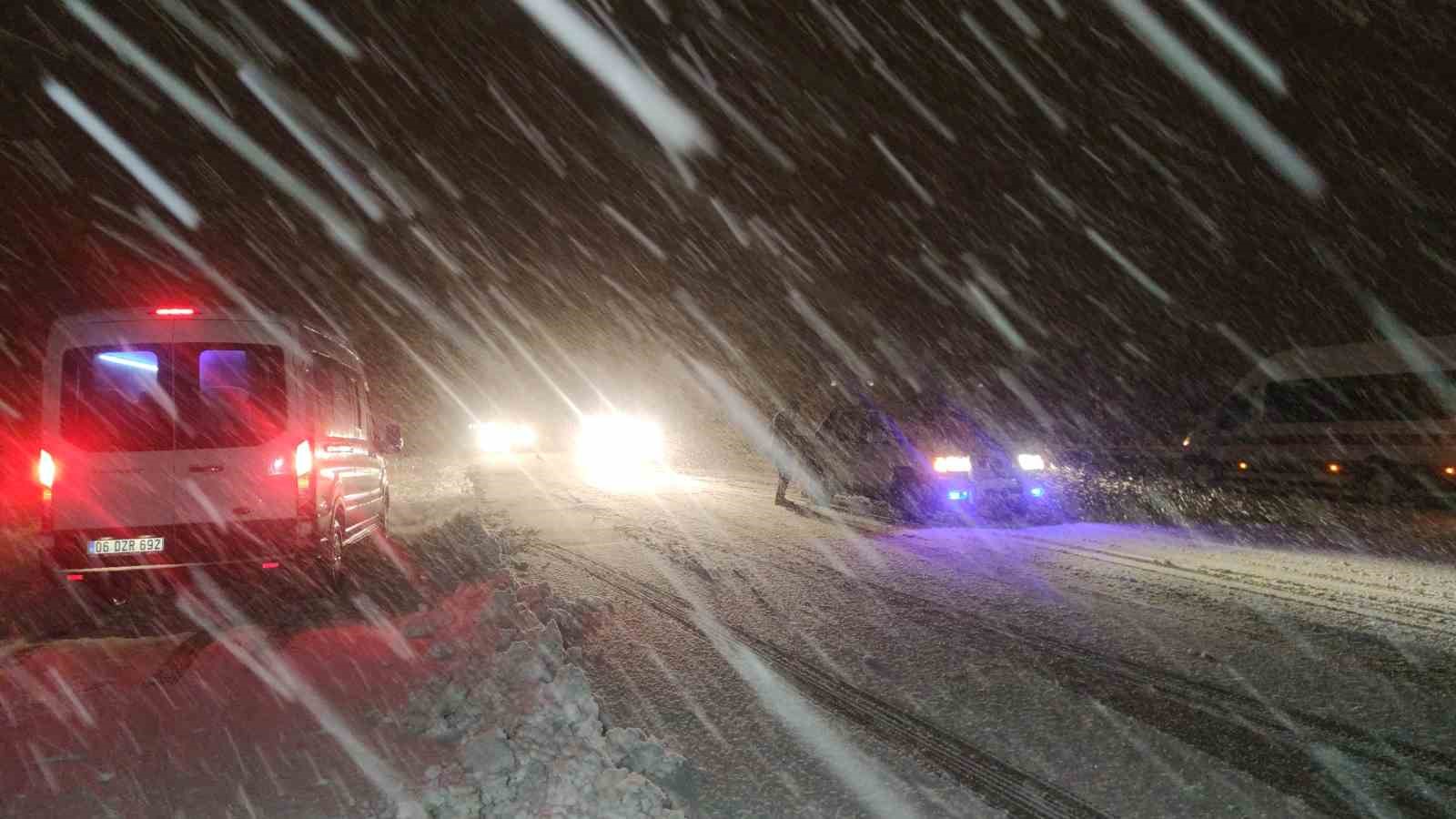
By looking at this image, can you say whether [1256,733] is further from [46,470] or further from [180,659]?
[46,470]

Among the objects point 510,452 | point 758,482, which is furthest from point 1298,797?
point 510,452

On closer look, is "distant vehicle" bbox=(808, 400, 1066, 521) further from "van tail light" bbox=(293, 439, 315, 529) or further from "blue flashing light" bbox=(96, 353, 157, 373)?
"blue flashing light" bbox=(96, 353, 157, 373)

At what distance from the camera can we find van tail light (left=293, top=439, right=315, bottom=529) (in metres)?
8.24

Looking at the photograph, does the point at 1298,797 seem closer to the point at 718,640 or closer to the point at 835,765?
the point at 835,765

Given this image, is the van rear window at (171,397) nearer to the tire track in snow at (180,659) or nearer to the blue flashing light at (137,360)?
the blue flashing light at (137,360)

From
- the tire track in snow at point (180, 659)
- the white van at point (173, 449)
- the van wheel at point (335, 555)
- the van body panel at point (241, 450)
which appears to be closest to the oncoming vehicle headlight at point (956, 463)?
the van wheel at point (335, 555)

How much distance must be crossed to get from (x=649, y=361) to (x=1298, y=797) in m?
53.7

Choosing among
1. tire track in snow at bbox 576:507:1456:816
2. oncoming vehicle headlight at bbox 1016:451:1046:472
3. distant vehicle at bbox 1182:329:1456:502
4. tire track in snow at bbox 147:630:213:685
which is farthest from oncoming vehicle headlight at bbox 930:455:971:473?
tire track in snow at bbox 147:630:213:685

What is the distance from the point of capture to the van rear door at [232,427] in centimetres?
802

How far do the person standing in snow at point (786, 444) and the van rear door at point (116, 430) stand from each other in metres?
11.0

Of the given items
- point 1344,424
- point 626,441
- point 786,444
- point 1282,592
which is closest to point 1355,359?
point 1344,424

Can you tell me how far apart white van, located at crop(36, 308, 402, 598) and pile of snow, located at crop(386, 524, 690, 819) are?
2.32 m

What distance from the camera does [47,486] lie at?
7945 mm

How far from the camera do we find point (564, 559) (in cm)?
1122
